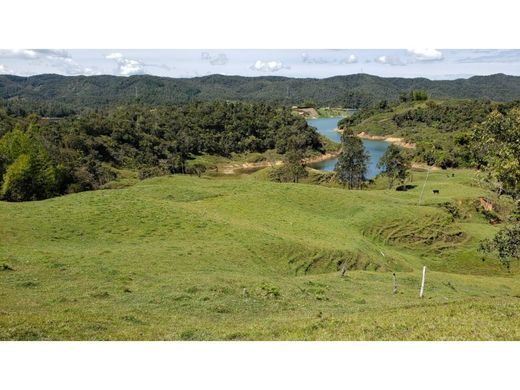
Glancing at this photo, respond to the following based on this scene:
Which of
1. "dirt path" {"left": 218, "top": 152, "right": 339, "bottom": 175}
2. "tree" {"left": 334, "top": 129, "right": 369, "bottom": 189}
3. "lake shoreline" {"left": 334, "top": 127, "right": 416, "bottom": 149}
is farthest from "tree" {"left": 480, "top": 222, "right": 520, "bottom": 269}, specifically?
"lake shoreline" {"left": 334, "top": 127, "right": 416, "bottom": 149}

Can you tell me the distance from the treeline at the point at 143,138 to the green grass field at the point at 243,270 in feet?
94.5

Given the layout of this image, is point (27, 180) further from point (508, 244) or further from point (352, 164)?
point (352, 164)

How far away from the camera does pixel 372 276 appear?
80.8ft

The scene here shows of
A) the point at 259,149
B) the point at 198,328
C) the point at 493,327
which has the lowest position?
the point at 259,149

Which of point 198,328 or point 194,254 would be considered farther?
point 194,254

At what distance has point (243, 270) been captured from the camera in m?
22.9

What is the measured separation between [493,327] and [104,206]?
87.1 ft

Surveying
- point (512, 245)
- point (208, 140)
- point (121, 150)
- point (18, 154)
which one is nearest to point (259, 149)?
point (208, 140)

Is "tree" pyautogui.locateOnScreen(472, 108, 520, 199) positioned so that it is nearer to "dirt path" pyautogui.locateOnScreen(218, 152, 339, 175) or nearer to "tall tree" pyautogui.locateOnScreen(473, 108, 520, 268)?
"tall tree" pyautogui.locateOnScreen(473, 108, 520, 268)

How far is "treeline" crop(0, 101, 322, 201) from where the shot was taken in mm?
70250

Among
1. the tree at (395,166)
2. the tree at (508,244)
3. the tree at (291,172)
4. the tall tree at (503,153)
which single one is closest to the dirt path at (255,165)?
the tree at (291,172)

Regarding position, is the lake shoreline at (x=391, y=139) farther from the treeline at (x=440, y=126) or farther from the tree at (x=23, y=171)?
the tree at (x=23, y=171)

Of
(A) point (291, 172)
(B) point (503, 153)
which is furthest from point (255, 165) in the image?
(B) point (503, 153)

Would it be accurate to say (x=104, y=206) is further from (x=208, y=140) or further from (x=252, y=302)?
(x=208, y=140)
